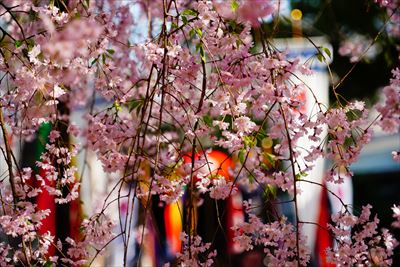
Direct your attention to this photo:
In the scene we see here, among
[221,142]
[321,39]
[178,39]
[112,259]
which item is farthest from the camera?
[321,39]

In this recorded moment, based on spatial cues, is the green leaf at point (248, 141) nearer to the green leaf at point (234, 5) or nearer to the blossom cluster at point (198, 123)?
the blossom cluster at point (198, 123)

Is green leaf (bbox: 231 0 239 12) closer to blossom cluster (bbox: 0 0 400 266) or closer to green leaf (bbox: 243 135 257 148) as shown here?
blossom cluster (bbox: 0 0 400 266)

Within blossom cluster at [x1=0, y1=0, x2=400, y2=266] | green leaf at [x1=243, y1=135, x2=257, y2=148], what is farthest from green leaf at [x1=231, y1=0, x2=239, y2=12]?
green leaf at [x1=243, y1=135, x2=257, y2=148]

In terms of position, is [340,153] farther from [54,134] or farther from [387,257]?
[54,134]

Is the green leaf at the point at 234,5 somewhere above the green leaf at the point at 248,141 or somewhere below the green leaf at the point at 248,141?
above

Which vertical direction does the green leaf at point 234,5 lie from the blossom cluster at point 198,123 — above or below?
above

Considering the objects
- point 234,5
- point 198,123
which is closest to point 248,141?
point 198,123

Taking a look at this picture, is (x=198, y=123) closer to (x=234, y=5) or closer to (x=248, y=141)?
(x=248, y=141)

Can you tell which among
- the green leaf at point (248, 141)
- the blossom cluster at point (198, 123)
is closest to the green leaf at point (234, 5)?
the blossom cluster at point (198, 123)

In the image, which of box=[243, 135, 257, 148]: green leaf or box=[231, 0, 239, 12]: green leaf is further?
box=[243, 135, 257, 148]: green leaf

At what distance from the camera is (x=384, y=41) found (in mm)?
3773

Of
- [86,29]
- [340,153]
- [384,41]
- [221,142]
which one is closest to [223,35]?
[221,142]

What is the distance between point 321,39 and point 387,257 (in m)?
3.86

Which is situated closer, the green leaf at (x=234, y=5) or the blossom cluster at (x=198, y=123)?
the green leaf at (x=234, y=5)
